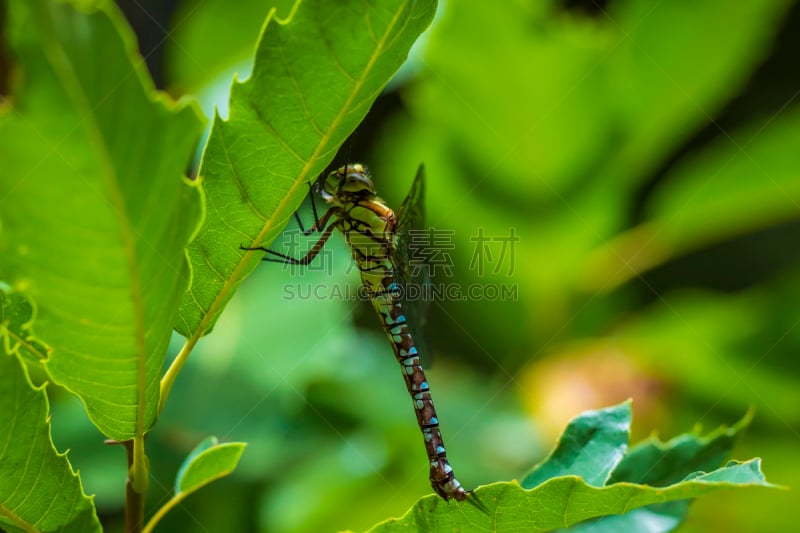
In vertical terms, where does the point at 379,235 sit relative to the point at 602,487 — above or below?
above

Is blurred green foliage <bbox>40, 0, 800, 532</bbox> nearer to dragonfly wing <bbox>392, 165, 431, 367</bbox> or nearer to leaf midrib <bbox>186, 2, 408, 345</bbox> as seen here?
dragonfly wing <bbox>392, 165, 431, 367</bbox>

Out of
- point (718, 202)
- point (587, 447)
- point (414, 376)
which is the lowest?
point (587, 447)

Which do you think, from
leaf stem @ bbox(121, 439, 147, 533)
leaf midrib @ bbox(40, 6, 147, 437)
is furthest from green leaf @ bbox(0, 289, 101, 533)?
leaf midrib @ bbox(40, 6, 147, 437)

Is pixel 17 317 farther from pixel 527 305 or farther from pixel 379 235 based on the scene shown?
pixel 527 305

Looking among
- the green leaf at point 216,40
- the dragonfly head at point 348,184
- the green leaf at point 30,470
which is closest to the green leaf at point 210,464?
the green leaf at point 30,470

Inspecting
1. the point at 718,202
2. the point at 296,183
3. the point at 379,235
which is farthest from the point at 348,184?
the point at 718,202

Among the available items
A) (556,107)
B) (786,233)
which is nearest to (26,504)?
(556,107)
